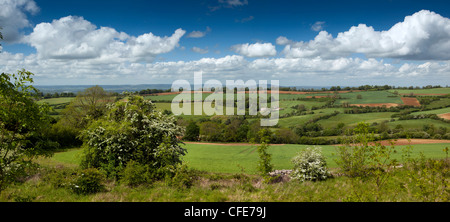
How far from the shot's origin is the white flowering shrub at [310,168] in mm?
14812

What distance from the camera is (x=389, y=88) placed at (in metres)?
105

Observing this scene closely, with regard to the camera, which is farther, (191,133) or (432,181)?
(191,133)

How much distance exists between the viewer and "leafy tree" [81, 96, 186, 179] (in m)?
14.1

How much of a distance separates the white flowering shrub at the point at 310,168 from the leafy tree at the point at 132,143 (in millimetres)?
7917

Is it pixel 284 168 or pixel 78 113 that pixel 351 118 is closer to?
pixel 284 168

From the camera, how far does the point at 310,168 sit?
48.5 ft

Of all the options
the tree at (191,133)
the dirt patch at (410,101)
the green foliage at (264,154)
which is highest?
the dirt patch at (410,101)

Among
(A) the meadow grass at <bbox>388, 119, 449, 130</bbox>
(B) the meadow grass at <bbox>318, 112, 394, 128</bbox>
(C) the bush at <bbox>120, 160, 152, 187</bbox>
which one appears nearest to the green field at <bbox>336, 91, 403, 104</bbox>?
(B) the meadow grass at <bbox>318, 112, 394, 128</bbox>

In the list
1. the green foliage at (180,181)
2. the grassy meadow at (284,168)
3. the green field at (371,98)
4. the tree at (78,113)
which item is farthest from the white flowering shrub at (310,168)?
the green field at (371,98)

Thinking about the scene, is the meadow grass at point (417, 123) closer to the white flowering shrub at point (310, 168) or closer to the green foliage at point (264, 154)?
the white flowering shrub at point (310, 168)

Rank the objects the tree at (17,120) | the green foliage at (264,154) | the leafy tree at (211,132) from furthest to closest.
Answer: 1. the leafy tree at (211,132)
2. the green foliage at (264,154)
3. the tree at (17,120)

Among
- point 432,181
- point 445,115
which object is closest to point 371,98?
point 445,115

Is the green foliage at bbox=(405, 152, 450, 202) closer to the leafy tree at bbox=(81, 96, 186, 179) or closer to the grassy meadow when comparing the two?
the grassy meadow

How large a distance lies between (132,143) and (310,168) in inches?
445
